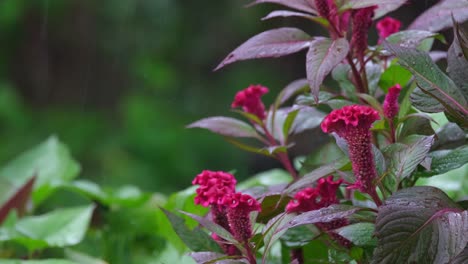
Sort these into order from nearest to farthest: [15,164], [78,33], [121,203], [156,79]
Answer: [121,203] < [15,164] < [156,79] < [78,33]

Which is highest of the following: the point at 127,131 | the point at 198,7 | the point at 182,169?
the point at 198,7

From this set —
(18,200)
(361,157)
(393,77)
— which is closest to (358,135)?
(361,157)

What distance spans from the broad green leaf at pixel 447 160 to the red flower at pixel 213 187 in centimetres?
24

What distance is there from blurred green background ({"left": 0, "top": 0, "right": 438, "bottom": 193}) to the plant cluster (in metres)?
2.38

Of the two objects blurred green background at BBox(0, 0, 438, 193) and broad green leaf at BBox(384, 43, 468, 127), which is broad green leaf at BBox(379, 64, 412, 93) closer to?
broad green leaf at BBox(384, 43, 468, 127)

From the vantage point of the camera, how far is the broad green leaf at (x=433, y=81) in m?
0.73

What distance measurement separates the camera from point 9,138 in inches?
145

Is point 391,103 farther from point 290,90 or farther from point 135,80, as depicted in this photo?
point 135,80

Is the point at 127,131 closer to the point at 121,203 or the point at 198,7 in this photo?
the point at 198,7

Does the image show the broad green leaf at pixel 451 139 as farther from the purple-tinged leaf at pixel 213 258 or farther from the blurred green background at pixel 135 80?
the blurred green background at pixel 135 80

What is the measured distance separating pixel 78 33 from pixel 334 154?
3.69m

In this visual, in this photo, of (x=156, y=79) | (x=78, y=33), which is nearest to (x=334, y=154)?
(x=156, y=79)

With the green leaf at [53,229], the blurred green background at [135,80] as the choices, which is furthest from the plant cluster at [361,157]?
the blurred green background at [135,80]

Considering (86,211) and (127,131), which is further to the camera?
(127,131)
